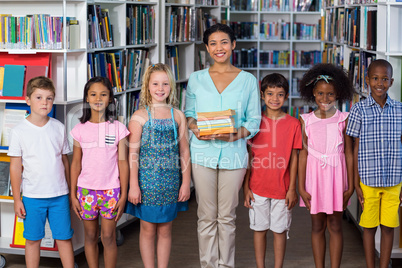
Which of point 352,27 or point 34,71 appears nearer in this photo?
point 34,71

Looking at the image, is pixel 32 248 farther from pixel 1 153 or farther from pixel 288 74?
pixel 288 74

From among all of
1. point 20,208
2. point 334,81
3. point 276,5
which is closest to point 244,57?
point 276,5

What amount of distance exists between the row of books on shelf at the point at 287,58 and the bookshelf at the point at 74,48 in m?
4.87

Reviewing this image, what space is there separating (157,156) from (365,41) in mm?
2036

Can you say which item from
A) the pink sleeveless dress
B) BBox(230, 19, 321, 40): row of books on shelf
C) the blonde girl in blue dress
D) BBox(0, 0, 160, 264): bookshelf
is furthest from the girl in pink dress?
BBox(230, 19, 321, 40): row of books on shelf

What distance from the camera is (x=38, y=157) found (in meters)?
2.95

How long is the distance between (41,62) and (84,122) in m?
0.57

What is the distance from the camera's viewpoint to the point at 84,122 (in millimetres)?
3020

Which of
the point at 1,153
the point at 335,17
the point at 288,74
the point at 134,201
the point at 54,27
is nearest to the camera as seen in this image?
the point at 134,201

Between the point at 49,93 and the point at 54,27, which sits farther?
the point at 54,27

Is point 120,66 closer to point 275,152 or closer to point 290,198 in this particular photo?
point 275,152

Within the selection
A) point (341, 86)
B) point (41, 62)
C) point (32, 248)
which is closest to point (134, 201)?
point (32, 248)

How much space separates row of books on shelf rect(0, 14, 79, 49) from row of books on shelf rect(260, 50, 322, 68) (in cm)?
573

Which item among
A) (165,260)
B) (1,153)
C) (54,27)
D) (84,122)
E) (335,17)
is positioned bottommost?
(165,260)
